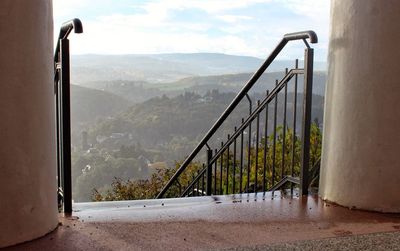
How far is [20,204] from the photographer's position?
9.65 feet

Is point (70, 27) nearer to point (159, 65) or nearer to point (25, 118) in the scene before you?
point (25, 118)

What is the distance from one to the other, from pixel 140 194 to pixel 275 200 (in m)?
5.08

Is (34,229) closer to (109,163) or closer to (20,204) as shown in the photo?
(20,204)

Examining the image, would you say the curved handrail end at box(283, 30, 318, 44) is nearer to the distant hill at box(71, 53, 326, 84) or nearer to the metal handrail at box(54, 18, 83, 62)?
the metal handrail at box(54, 18, 83, 62)

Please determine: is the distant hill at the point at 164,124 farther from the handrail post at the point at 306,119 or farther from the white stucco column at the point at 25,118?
the white stucco column at the point at 25,118

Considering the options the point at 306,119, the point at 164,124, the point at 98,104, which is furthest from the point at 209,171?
the point at 164,124

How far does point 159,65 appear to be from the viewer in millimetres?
11812

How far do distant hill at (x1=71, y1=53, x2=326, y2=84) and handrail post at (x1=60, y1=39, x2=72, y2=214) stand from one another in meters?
6.64

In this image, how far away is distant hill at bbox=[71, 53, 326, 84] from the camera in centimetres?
1073

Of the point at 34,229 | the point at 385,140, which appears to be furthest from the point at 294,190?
the point at 34,229

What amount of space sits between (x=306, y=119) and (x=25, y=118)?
2388mm

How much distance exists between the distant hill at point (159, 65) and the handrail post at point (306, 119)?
19.3 feet

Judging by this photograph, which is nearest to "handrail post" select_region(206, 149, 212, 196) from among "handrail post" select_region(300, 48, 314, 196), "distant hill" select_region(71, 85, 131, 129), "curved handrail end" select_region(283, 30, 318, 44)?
"handrail post" select_region(300, 48, 314, 196)

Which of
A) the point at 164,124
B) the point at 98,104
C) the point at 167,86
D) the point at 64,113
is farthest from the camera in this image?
the point at 167,86
